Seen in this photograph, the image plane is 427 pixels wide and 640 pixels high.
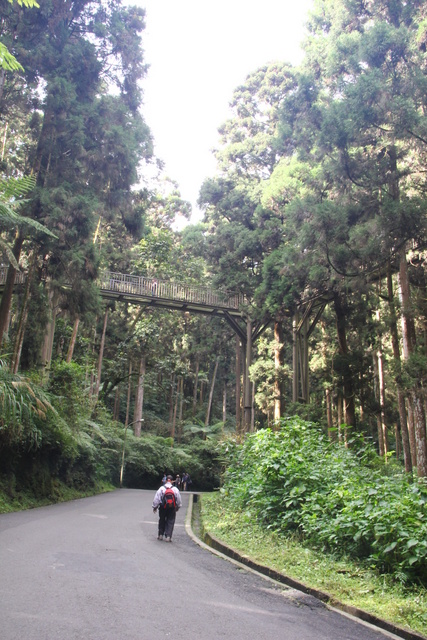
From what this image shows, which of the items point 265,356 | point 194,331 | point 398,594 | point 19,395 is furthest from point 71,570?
point 194,331

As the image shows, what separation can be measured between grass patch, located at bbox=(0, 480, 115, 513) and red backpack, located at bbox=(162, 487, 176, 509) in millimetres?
4630

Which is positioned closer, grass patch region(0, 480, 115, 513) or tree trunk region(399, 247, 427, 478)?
grass patch region(0, 480, 115, 513)

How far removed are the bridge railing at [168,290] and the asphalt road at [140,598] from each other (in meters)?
18.0

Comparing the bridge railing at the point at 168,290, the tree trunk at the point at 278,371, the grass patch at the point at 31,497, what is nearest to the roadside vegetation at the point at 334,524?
the grass patch at the point at 31,497

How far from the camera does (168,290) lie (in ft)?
89.6

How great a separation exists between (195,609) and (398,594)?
2271 mm

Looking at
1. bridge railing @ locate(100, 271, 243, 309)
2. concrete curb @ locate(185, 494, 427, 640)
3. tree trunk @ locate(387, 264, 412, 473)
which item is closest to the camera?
concrete curb @ locate(185, 494, 427, 640)

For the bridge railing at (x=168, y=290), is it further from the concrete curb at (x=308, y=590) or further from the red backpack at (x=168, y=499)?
the concrete curb at (x=308, y=590)

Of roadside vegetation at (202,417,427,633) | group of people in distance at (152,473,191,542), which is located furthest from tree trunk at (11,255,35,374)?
roadside vegetation at (202,417,427,633)

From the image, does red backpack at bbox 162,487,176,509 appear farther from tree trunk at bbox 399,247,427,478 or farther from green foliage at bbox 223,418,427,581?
tree trunk at bbox 399,247,427,478

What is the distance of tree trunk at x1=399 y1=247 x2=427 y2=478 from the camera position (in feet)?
49.1

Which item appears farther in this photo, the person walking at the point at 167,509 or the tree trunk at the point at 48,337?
the tree trunk at the point at 48,337

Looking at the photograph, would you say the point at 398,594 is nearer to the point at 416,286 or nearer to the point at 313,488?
the point at 313,488

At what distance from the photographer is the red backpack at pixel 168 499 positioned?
10024 mm
